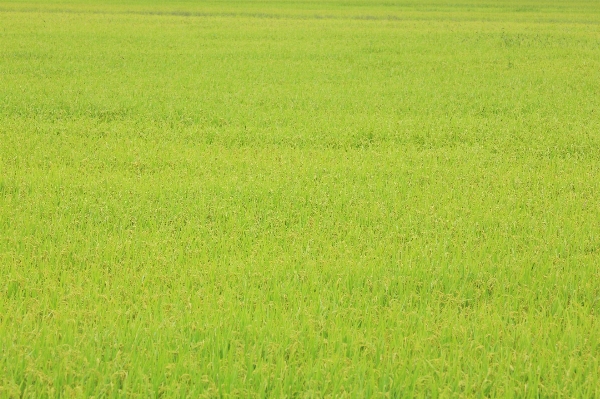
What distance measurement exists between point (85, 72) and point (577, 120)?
10.4 m

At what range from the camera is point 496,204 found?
6.87 metres

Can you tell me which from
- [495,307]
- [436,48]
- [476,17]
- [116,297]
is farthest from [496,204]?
[476,17]

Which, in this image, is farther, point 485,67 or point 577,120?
point 485,67

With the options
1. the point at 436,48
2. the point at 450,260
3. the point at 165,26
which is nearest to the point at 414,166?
the point at 450,260

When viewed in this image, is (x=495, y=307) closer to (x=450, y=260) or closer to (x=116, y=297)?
(x=450, y=260)

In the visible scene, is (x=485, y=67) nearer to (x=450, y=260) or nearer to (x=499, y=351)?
(x=450, y=260)

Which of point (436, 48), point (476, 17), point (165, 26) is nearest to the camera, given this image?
point (436, 48)

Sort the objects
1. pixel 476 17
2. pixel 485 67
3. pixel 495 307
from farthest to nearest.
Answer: pixel 476 17, pixel 485 67, pixel 495 307

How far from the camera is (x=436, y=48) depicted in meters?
22.4

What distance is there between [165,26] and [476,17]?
58.3 feet

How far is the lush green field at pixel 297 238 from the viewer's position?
3.82m

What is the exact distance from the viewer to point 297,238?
5.94 m

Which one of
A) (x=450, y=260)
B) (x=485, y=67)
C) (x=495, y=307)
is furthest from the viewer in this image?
(x=485, y=67)

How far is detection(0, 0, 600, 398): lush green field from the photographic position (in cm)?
382
